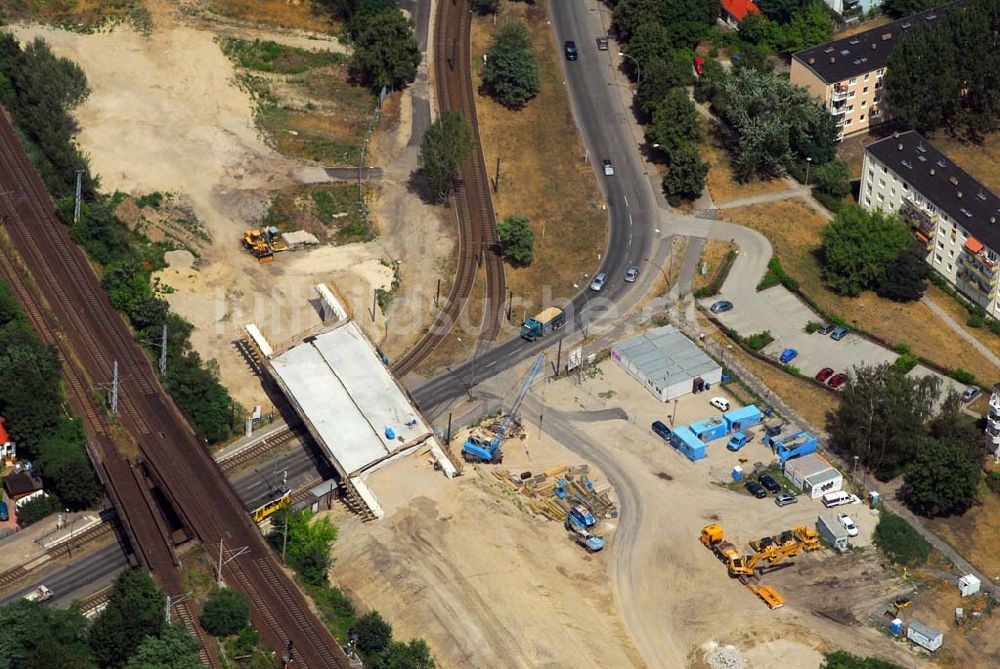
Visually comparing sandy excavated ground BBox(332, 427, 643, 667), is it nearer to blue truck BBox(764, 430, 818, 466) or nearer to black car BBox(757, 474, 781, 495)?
black car BBox(757, 474, 781, 495)

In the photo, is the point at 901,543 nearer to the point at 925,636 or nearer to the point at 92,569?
the point at 925,636

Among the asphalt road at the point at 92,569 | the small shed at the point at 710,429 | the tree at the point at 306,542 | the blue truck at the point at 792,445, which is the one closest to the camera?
the tree at the point at 306,542

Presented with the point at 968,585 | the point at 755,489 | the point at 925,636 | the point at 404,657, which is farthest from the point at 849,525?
the point at 404,657

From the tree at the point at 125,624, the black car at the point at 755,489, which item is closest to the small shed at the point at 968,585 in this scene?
the black car at the point at 755,489

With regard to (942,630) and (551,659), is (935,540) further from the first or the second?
(551,659)

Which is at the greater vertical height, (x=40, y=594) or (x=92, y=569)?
(x=40, y=594)

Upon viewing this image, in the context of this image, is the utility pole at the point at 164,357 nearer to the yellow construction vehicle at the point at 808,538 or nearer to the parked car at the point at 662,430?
the parked car at the point at 662,430

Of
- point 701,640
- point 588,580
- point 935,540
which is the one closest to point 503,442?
point 588,580
